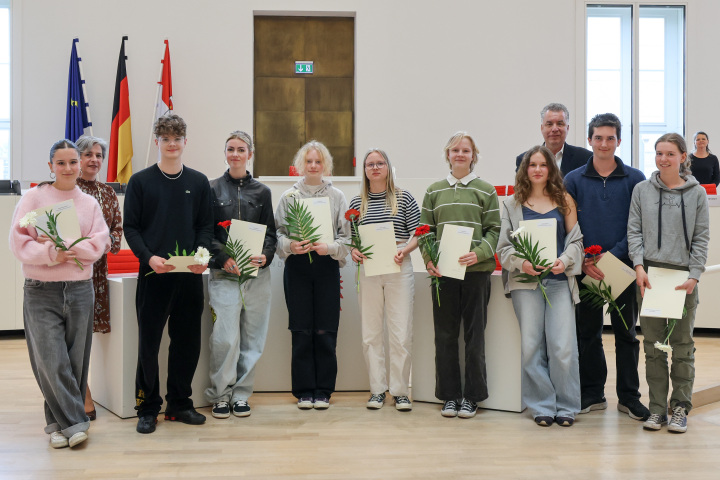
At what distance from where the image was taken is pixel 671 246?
3260 mm

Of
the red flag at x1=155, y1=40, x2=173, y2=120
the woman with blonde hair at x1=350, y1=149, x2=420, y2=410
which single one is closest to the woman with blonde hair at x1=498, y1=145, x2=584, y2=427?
the woman with blonde hair at x1=350, y1=149, x2=420, y2=410

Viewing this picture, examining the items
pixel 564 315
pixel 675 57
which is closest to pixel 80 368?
pixel 564 315

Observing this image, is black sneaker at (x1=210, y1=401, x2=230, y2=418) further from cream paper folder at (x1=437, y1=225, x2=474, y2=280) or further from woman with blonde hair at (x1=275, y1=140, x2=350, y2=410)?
cream paper folder at (x1=437, y1=225, x2=474, y2=280)

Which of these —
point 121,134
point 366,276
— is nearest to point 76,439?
point 366,276

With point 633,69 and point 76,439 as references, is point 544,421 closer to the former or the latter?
point 76,439

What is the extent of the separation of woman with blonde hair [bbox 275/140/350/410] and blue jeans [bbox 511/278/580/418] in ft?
3.47

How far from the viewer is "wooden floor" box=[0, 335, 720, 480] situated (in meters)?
2.70

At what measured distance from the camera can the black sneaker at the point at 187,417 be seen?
133 inches

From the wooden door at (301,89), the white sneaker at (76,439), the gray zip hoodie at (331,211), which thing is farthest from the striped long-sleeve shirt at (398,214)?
the wooden door at (301,89)

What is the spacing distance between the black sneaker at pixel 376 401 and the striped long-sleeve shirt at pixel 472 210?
2.81 feet

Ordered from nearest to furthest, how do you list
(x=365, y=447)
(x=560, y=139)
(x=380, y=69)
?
(x=365, y=447)
(x=560, y=139)
(x=380, y=69)

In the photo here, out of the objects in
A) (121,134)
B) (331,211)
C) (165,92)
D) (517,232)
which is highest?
(165,92)

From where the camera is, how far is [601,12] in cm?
830

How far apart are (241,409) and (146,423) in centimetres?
52
